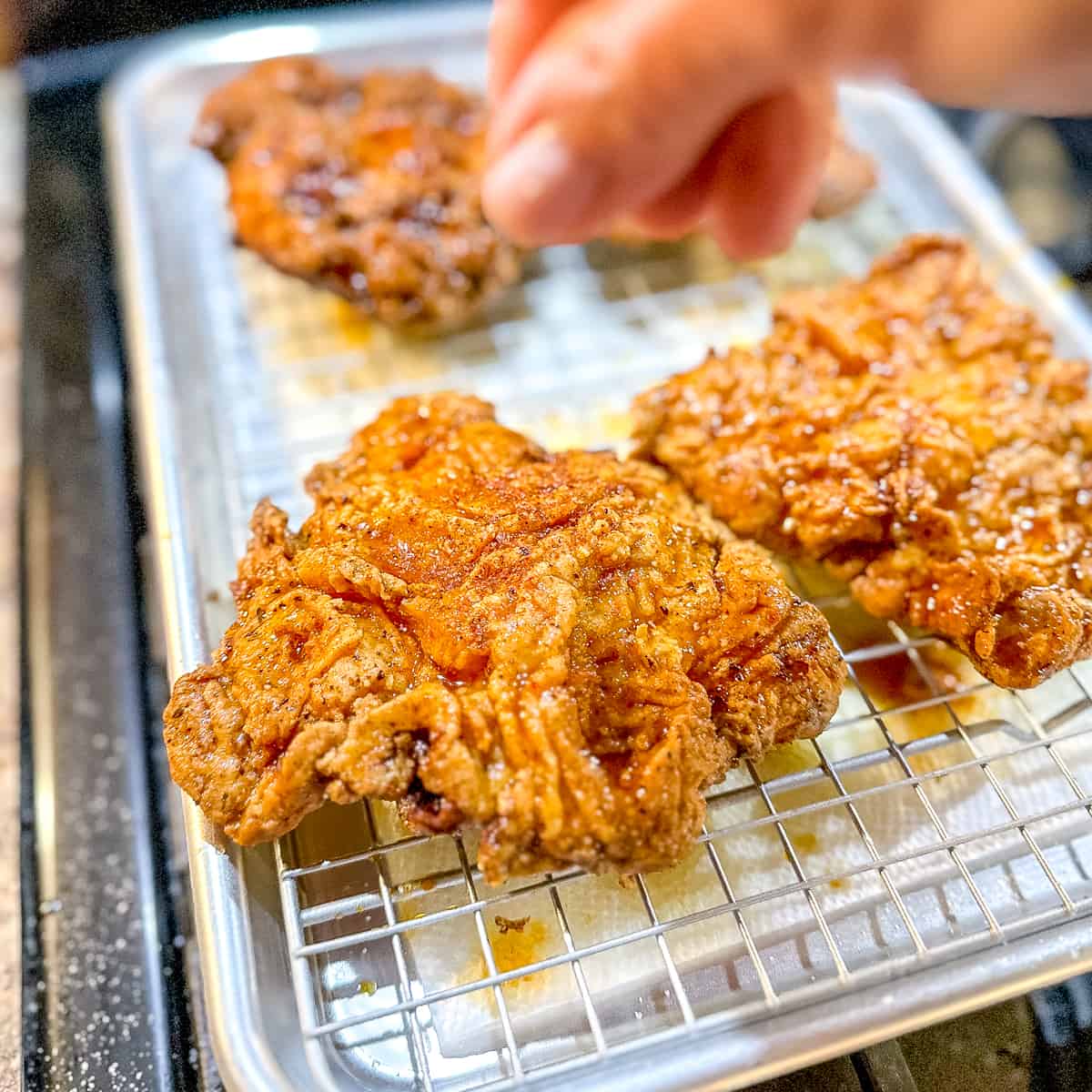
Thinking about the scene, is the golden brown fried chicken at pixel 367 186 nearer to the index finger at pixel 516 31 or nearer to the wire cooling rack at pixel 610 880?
the wire cooling rack at pixel 610 880

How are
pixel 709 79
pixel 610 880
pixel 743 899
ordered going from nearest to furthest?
pixel 709 79, pixel 743 899, pixel 610 880

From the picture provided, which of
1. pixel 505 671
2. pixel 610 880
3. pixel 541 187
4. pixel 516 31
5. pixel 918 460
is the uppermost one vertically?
pixel 516 31

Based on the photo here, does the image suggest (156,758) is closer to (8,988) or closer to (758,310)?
(8,988)

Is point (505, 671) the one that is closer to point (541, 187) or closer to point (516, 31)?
point (541, 187)

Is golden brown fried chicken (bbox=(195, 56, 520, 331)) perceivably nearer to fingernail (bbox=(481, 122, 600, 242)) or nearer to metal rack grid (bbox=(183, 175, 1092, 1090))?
metal rack grid (bbox=(183, 175, 1092, 1090))

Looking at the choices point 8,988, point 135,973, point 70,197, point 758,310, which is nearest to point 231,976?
point 135,973

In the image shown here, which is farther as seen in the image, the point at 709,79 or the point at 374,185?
the point at 374,185

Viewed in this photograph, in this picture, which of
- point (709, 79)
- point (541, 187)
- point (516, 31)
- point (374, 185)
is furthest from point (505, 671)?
point (374, 185)

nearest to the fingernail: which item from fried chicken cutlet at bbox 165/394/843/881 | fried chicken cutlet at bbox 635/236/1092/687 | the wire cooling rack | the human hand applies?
the human hand
